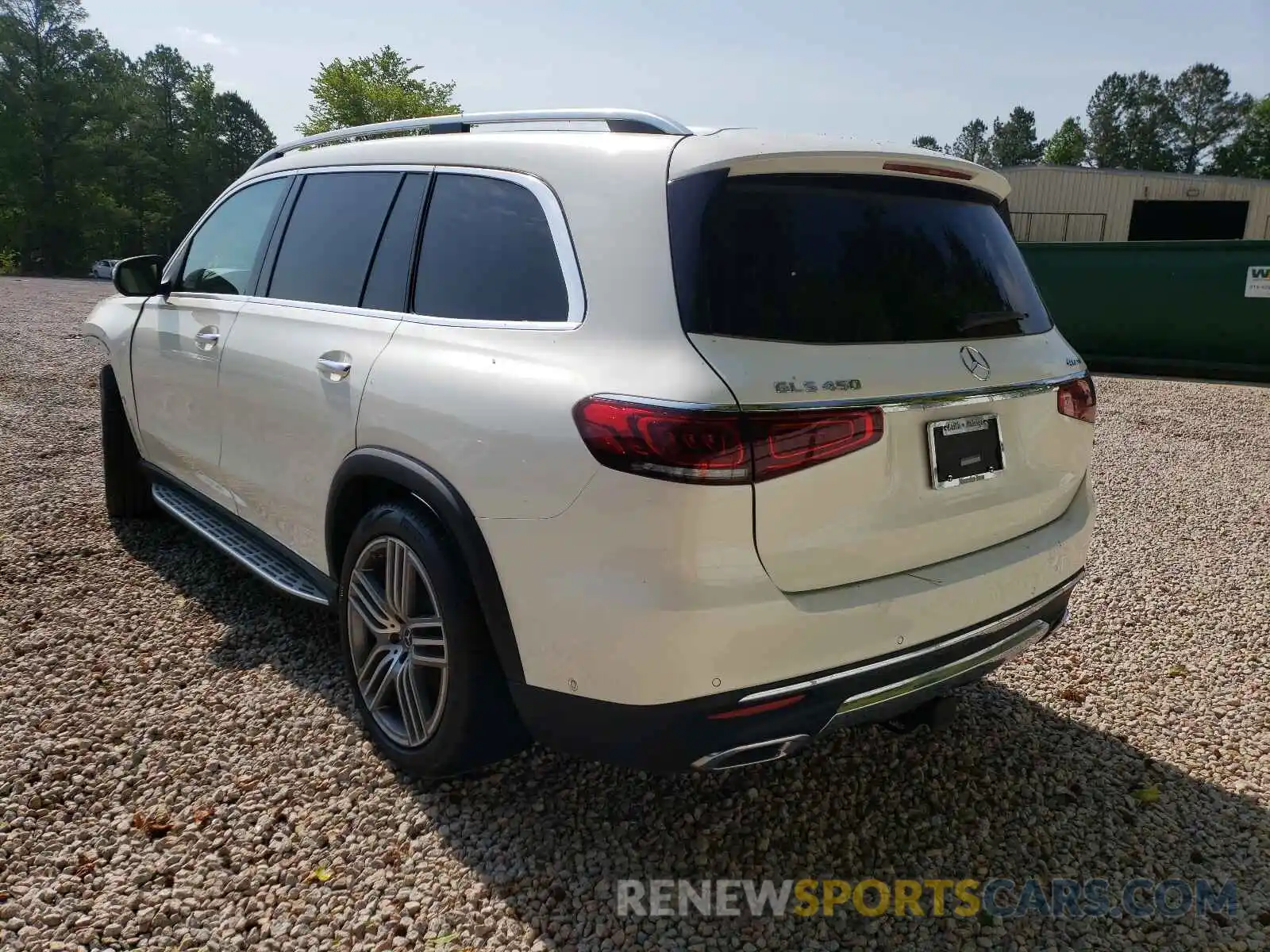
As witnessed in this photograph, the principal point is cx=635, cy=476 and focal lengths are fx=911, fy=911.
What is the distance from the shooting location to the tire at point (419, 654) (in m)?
2.39

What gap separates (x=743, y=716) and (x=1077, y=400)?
59.7 inches

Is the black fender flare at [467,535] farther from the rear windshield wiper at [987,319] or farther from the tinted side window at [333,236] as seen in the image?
the rear windshield wiper at [987,319]

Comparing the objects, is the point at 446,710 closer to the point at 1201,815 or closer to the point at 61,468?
the point at 1201,815

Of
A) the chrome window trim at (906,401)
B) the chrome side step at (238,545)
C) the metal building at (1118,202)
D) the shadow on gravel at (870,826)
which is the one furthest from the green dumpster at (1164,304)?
the metal building at (1118,202)

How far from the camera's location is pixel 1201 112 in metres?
91.3

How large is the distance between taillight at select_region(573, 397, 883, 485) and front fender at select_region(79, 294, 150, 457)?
351 cm

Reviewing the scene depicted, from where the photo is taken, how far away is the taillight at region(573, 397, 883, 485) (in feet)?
6.23

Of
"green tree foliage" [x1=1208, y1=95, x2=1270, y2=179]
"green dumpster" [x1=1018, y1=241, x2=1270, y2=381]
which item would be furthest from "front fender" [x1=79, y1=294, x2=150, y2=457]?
"green tree foliage" [x1=1208, y1=95, x2=1270, y2=179]

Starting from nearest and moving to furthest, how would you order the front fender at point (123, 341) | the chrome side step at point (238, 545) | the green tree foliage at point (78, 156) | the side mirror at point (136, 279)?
1. the chrome side step at point (238, 545)
2. the side mirror at point (136, 279)
3. the front fender at point (123, 341)
4. the green tree foliage at point (78, 156)

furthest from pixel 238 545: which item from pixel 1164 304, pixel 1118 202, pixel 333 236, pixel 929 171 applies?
pixel 1118 202

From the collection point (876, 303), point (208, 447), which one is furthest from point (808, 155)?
point (208, 447)

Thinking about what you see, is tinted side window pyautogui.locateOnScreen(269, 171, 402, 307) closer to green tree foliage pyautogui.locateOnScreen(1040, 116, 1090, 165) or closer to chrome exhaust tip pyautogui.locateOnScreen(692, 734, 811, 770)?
chrome exhaust tip pyautogui.locateOnScreen(692, 734, 811, 770)

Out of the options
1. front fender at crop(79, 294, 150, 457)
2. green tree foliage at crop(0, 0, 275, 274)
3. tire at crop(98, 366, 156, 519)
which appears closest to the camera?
front fender at crop(79, 294, 150, 457)

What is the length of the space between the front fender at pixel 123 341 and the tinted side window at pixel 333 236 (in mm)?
1495
